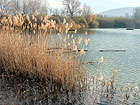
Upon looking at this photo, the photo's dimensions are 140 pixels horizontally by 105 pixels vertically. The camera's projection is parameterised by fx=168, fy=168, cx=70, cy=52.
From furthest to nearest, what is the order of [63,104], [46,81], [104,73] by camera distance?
1. [104,73]
2. [46,81]
3. [63,104]

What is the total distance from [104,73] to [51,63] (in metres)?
2.44

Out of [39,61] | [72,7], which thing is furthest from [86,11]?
[39,61]

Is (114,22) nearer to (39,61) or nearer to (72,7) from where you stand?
(72,7)

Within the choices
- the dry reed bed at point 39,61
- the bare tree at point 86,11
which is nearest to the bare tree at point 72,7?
the bare tree at point 86,11

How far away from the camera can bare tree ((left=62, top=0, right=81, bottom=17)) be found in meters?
46.8

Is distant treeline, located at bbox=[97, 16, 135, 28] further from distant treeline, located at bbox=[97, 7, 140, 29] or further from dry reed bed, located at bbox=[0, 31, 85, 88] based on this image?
dry reed bed, located at bbox=[0, 31, 85, 88]

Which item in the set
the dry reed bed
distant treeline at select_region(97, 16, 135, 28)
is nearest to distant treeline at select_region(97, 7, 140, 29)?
A: distant treeline at select_region(97, 16, 135, 28)

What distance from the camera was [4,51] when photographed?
17.1 feet

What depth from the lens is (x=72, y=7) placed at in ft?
154

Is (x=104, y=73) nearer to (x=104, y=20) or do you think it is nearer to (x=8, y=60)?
(x=8, y=60)

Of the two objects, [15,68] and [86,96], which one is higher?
[15,68]

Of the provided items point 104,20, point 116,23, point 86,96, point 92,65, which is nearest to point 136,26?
point 116,23

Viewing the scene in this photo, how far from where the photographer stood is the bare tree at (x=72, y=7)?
46.8 meters

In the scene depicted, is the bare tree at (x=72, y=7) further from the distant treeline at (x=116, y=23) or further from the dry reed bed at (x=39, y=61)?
the dry reed bed at (x=39, y=61)
